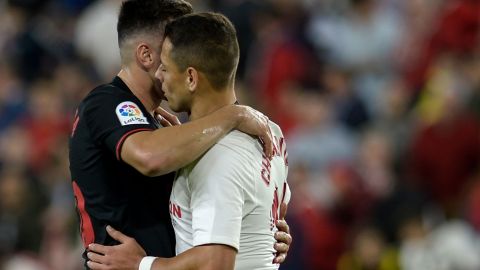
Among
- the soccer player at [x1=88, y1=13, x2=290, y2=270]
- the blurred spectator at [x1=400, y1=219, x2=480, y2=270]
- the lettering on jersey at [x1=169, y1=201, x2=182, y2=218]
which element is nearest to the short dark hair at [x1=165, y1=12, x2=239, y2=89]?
the soccer player at [x1=88, y1=13, x2=290, y2=270]

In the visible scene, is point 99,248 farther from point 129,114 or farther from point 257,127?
point 257,127

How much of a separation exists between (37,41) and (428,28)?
4607mm

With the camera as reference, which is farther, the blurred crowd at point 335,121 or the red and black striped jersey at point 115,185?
the blurred crowd at point 335,121

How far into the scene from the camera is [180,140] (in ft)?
13.8

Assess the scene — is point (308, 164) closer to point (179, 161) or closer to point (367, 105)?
point (367, 105)

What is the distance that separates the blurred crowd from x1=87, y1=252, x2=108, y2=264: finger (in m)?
Result: 4.74

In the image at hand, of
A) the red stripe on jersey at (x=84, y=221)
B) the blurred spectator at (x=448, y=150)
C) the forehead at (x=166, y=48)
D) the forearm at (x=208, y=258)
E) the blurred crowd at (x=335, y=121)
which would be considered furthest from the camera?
the blurred spectator at (x=448, y=150)

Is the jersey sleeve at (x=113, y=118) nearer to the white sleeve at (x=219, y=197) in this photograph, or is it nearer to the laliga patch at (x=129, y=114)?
the laliga patch at (x=129, y=114)

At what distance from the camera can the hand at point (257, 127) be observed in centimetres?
433

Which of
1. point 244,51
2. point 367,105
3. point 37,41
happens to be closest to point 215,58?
point 367,105

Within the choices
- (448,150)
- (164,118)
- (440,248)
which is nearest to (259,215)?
(164,118)

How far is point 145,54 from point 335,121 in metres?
5.96

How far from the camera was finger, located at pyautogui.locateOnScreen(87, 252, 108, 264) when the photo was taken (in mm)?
4441

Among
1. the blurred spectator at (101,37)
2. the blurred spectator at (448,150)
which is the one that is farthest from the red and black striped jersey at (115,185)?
the blurred spectator at (101,37)
